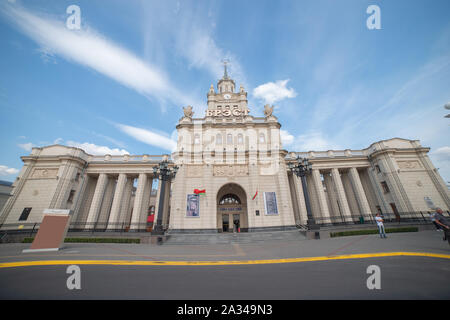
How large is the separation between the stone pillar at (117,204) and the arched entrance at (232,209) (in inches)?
544

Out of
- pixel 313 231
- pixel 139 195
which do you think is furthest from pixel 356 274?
pixel 139 195

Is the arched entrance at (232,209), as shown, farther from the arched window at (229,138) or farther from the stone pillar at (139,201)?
the stone pillar at (139,201)

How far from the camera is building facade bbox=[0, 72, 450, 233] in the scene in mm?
18062

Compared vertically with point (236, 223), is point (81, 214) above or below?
above

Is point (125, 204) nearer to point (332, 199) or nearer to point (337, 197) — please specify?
point (332, 199)

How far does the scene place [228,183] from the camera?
19203 millimetres

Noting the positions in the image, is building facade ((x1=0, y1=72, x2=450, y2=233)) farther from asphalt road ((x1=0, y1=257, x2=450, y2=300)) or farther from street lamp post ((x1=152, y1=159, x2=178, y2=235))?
asphalt road ((x1=0, y1=257, x2=450, y2=300))

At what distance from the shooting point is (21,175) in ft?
65.5

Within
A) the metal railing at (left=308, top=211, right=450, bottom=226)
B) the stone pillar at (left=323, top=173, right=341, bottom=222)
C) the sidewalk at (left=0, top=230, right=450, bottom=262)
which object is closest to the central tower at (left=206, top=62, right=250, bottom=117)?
the stone pillar at (left=323, top=173, right=341, bottom=222)

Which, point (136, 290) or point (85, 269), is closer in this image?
point (136, 290)

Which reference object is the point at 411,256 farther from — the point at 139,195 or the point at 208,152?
the point at 139,195

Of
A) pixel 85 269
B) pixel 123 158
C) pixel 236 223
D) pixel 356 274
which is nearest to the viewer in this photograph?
pixel 356 274
